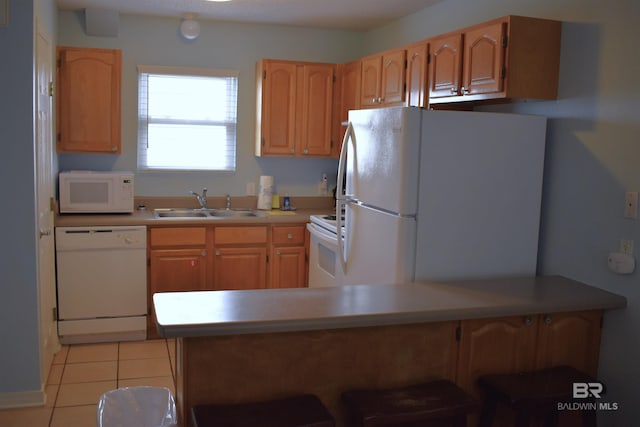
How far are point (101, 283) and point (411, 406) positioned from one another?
292cm

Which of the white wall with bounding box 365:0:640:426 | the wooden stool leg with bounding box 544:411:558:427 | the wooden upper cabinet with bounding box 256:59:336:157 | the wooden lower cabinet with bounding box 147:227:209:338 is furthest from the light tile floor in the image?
the white wall with bounding box 365:0:640:426

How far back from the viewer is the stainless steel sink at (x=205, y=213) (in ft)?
16.7

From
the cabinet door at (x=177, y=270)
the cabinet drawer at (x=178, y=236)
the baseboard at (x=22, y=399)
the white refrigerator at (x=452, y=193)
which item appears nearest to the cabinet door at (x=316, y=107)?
the cabinet drawer at (x=178, y=236)

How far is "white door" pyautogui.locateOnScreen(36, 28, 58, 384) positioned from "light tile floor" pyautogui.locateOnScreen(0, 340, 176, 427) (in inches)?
4.8

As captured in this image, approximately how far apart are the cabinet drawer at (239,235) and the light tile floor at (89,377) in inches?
33.6

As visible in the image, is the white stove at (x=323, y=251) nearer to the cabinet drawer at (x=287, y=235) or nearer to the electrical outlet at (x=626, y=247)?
the cabinet drawer at (x=287, y=235)

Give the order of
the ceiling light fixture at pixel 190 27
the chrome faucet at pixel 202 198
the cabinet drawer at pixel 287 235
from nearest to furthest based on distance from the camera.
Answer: the cabinet drawer at pixel 287 235 → the ceiling light fixture at pixel 190 27 → the chrome faucet at pixel 202 198

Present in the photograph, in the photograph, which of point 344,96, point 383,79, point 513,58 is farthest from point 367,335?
point 344,96

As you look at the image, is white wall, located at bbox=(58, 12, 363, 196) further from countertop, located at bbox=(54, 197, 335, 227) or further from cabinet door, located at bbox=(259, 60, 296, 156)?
cabinet door, located at bbox=(259, 60, 296, 156)

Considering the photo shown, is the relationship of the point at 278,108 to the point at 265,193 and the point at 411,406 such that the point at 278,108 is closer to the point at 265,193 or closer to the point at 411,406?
the point at 265,193

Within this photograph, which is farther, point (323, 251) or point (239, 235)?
point (239, 235)

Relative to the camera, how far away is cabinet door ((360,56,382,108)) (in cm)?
446

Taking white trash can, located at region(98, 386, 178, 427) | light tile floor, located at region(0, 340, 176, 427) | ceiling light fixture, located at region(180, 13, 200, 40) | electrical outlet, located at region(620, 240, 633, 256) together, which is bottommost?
light tile floor, located at region(0, 340, 176, 427)

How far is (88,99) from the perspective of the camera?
4711 mm
